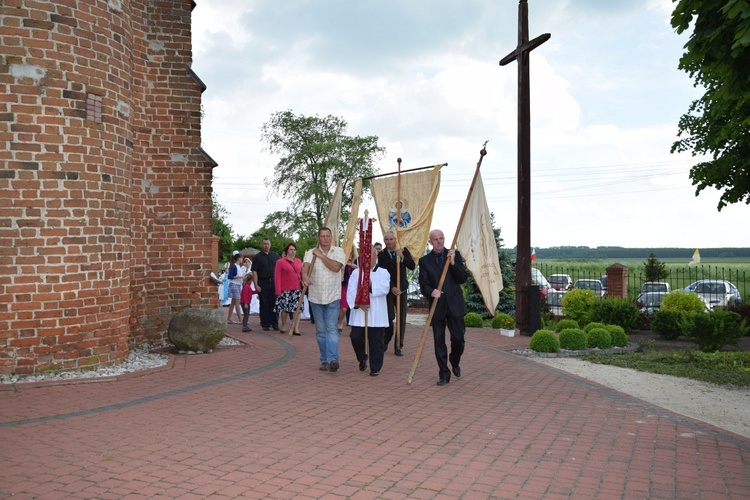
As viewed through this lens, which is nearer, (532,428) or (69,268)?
(532,428)

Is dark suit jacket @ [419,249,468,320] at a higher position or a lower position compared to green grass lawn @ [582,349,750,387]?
higher

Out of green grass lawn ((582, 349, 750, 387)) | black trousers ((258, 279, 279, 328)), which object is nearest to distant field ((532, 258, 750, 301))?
green grass lawn ((582, 349, 750, 387))

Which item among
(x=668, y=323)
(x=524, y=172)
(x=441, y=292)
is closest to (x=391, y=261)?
(x=441, y=292)

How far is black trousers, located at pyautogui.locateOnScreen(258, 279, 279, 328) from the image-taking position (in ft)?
54.1

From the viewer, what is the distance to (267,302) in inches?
650

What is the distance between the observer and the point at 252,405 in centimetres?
805

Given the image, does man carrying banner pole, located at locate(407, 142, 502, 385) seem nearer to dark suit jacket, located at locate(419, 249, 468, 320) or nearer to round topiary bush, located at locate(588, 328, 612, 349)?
dark suit jacket, located at locate(419, 249, 468, 320)

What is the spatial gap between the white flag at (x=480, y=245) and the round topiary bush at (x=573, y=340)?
2.00 metres

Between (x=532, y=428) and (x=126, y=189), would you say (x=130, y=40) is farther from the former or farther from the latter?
(x=532, y=428)

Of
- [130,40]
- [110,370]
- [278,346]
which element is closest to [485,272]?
[278,346]

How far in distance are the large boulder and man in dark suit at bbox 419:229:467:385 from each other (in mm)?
4145

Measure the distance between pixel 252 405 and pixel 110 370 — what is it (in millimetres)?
3104

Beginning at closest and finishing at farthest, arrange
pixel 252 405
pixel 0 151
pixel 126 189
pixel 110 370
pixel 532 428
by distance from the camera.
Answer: pixel 532 428, pixel 252 405, pixel 0 151, pixel 110 370, pixel 126 189

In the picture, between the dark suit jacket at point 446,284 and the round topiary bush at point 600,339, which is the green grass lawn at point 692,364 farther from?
the dark suit jacket at point 446,284
